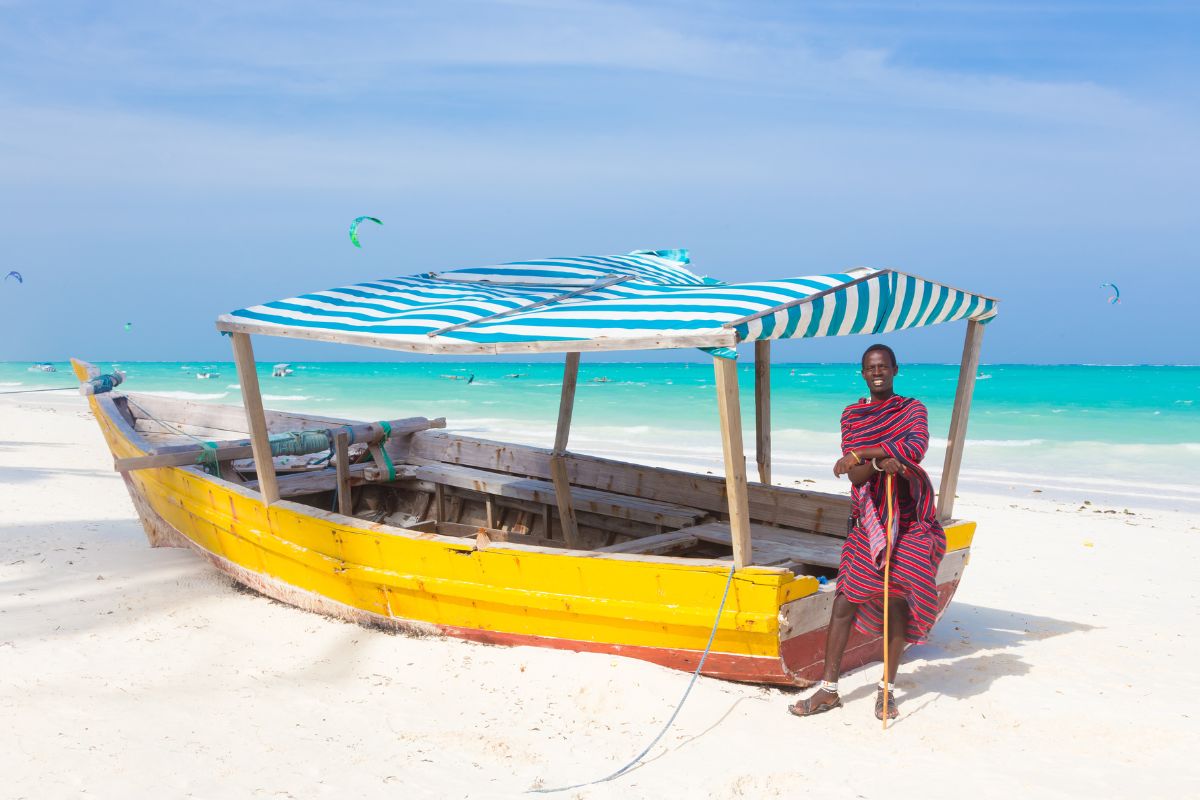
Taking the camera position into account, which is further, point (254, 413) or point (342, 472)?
point (342, 472)

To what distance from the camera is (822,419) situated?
2894 cm

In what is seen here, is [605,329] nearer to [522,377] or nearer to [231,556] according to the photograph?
[231,556]

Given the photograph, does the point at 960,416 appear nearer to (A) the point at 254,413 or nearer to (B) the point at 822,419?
(A) the point at 254,413

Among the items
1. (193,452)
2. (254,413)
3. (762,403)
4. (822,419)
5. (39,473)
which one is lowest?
(822,419)

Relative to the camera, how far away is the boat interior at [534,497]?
18.1ft

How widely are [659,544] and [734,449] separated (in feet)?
5.00

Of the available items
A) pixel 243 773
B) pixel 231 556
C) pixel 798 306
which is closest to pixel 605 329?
Answer: pixel 798 306

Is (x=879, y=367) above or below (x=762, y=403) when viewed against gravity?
above

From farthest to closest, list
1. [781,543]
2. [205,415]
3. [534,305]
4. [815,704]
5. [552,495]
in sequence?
[205,415] < [552,495] < [781,543] < [534,305] < [815,704]

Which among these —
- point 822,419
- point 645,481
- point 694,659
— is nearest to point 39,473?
point 645,481

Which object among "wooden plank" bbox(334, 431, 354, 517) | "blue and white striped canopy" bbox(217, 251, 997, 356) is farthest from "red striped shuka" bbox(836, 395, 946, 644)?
"wooden plank" bbox(334, 431, 354, 517)

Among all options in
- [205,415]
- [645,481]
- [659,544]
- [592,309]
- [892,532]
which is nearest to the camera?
[892,532]

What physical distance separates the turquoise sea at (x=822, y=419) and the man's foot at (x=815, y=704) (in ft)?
33.4

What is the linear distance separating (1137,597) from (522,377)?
2113 inches
